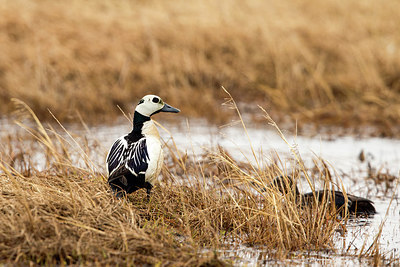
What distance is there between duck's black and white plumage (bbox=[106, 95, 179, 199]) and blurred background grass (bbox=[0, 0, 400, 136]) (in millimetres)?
4778

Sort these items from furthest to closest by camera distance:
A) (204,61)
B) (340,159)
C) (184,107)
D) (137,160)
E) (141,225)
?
(204,61) < (184,107) < (340,159) < (137,160) < (141,225)

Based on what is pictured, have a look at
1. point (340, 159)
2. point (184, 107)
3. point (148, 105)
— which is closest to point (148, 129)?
point (148, 105)

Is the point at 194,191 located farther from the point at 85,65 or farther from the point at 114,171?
the point at 85,65

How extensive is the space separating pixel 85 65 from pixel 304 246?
28.8 ft

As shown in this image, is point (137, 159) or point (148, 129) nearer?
point (137, 159)

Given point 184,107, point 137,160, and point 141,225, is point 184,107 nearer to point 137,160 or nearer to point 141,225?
point 137,160

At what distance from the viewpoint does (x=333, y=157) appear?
8.35 m

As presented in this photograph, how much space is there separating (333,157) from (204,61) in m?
4.97

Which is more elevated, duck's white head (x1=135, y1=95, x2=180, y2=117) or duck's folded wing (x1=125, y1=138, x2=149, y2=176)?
duck's white head (x1=135, y1=95, x2=180, y2=117)

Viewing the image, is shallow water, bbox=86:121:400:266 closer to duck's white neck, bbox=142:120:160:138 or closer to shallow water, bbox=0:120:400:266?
shallow water, bbox=0:120:400:266

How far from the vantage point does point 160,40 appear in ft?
46.4

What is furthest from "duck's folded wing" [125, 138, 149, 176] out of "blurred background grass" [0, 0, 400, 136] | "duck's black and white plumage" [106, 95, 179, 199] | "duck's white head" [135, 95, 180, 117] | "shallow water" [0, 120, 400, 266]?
"blurred background grass" [0, 0, 400, 136]

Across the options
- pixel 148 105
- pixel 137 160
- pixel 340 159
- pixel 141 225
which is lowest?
pixel 141 225

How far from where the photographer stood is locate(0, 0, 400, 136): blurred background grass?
35.9 ft
